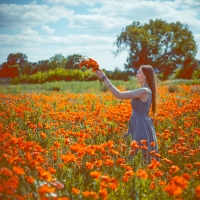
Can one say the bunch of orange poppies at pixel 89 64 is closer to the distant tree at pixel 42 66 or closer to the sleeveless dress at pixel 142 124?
the sleeveless dress at pixel 142 124

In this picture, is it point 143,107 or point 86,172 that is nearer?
point 86,172

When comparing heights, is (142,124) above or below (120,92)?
below

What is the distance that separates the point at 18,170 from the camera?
1902 mm

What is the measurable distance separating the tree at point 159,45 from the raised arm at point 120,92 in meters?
A: 44.4

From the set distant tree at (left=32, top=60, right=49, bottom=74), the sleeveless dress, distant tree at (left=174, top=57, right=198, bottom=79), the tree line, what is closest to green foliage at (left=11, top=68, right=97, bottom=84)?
the tree line

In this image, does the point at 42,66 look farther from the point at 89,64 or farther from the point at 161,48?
the point at 89,64

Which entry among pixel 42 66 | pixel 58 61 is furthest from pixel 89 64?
pixel 58 61

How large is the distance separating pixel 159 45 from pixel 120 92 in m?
48.2

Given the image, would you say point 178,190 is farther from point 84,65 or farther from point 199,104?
point 199,104

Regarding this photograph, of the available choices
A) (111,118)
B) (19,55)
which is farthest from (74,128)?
(19,55)

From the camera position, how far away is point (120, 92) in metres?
4.05

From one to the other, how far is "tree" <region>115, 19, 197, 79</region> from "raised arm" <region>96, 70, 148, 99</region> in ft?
146

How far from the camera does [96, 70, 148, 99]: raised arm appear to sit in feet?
13.1

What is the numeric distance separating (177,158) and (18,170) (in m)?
2.98
